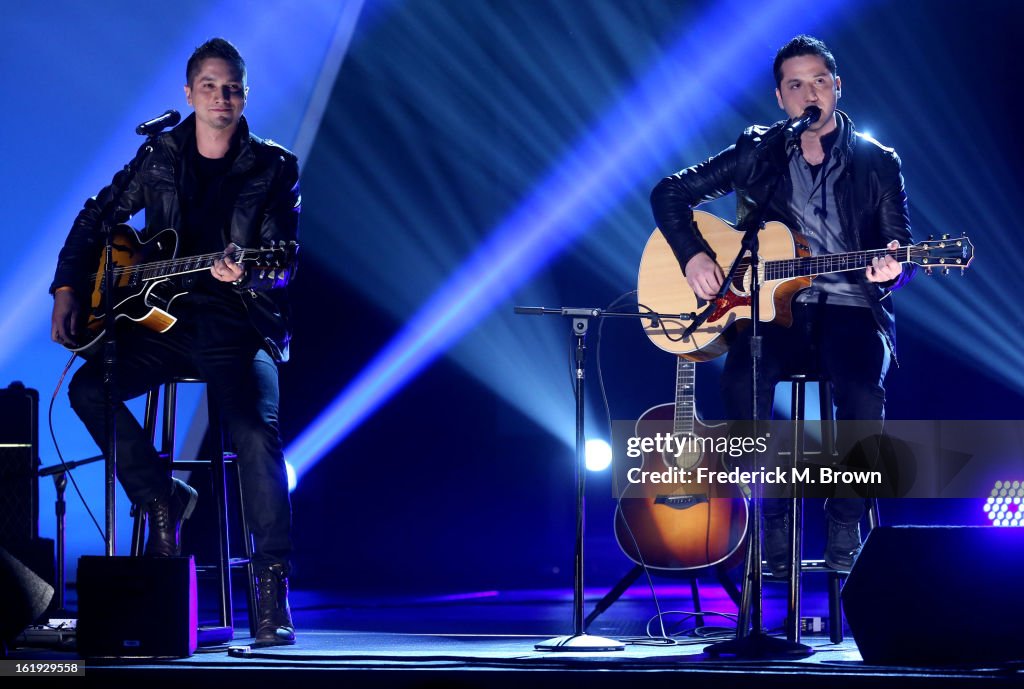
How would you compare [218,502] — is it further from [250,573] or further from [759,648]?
[759,648]

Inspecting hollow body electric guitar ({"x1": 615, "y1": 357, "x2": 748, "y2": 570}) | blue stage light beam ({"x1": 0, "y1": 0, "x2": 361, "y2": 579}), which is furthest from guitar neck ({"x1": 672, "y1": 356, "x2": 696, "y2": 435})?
blue stage light beam ({"x1": 0, "y1": 0, "x2": 361, "y2": 579})

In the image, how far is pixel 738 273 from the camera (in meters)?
3.79

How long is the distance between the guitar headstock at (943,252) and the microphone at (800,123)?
567mm

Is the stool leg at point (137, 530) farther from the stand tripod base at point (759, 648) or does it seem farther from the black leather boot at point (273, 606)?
the stand tripod base at point (759, 648)

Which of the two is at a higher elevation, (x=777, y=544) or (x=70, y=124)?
(x=70, y=124)

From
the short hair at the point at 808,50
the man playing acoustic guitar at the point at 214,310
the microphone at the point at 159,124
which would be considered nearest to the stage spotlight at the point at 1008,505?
the short hair at the point at 808,50

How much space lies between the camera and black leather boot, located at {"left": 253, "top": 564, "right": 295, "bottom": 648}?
3.24m

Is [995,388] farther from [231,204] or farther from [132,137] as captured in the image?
[132,137]

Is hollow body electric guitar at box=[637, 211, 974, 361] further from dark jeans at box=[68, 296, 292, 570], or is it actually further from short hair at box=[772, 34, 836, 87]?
dark jeans at box=[68, 296, 292, 570]

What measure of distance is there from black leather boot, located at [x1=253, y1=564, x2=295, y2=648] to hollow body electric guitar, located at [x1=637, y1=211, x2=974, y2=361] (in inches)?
57.8

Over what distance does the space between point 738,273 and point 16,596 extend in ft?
7.65

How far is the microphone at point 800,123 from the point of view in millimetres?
3031

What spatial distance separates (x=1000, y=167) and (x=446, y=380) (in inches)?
105
